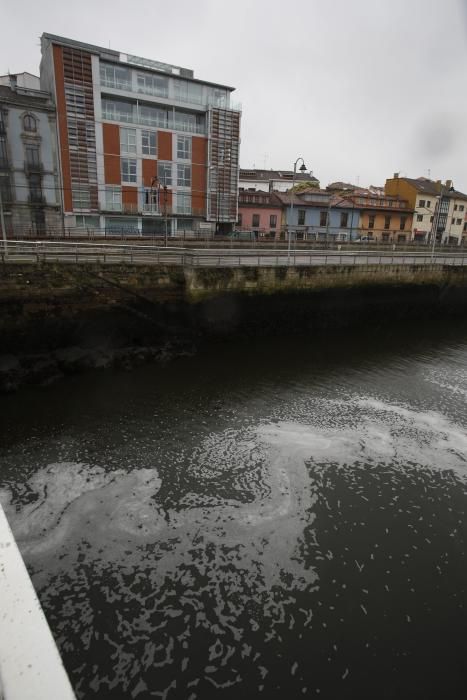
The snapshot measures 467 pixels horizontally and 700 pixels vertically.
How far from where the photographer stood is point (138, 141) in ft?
133

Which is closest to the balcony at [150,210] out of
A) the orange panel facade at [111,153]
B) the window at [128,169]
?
the window at [128,169]

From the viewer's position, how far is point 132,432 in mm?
13031

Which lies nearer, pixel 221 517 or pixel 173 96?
pixel 221 517

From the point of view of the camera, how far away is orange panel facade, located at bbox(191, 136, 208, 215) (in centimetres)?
4309


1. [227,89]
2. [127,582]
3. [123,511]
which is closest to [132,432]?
[123,511]

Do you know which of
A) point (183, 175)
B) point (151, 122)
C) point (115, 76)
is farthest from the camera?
point (183, 175)

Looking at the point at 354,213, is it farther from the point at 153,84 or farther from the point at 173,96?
the point at 153,84

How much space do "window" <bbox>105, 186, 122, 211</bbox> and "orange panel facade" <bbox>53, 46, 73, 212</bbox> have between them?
3.40 meters

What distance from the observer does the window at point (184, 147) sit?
42.3 metres

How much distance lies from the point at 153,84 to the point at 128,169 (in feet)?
28.1

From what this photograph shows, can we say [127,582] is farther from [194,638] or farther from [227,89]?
[227,89]

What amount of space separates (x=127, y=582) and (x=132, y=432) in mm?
5748

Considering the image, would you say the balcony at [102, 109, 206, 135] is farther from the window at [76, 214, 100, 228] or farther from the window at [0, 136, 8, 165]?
the window at [76, 214, 100, 228]

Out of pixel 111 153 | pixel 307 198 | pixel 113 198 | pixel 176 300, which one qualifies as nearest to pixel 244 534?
pixel 176 300
